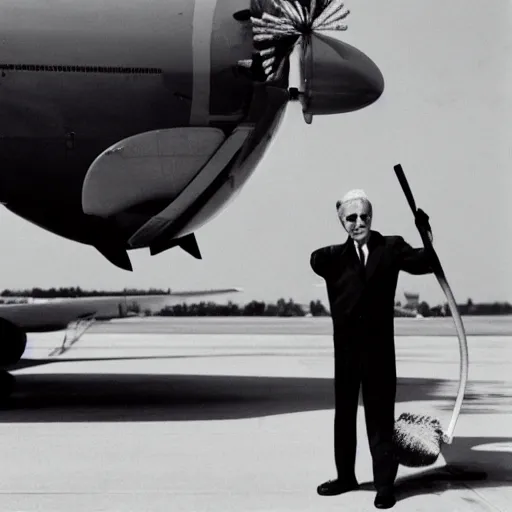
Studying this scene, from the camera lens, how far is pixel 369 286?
5.99 meters

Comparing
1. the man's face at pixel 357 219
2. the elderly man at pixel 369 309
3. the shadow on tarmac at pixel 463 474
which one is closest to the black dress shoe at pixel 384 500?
the elderly man at pixel 369 309

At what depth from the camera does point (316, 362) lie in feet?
64.8

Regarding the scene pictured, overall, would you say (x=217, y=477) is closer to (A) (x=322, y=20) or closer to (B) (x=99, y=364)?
(A) (x=322, y=20)

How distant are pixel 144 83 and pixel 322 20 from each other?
1.68 metres

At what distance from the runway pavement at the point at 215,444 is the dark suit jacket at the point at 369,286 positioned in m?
0.98

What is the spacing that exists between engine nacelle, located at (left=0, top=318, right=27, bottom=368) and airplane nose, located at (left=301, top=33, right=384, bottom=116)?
4.49 metres

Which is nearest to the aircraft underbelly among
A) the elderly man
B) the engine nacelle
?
the engine nacelle

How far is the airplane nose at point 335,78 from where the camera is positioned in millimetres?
9117

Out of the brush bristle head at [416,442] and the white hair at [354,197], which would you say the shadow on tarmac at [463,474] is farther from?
the white hair at [354,197]

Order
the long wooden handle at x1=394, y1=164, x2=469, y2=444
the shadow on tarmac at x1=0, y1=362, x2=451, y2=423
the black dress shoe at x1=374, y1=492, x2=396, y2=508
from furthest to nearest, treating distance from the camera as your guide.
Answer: the shadow on tarmac at x1=0, y1=362, x2=451, y2=423, the long wooden handle at x1=394, y1=164, x2=469, y2=444, the black dress shoe at x1=374, y1=492, x2=396, y2=508

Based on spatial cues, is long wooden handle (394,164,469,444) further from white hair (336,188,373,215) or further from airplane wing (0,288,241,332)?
airplane wing (0,288,241,332)

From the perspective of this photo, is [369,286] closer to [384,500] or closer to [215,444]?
[384,500]

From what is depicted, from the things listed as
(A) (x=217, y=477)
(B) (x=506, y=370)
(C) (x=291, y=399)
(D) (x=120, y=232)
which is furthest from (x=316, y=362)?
(A) (x=217, y=477)

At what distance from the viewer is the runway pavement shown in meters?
6.14
